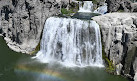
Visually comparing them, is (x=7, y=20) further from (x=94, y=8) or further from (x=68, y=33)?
(x=94, y=8)

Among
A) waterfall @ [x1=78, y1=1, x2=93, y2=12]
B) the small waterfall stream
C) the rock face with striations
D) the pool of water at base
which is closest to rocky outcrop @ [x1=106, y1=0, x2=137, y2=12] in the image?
the small waterfall stream

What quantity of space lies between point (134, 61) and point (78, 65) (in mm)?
5218

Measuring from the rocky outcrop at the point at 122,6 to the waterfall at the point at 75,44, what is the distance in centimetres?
548

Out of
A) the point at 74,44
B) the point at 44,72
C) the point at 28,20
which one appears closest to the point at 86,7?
the point at 28,20

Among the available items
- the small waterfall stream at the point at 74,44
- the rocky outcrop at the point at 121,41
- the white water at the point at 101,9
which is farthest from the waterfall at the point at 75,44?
the white water at the point at 101,9

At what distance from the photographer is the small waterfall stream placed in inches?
654

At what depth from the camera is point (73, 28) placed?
55.9 ft

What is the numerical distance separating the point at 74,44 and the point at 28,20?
6.15 meters

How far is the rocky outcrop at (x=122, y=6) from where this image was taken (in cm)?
1994

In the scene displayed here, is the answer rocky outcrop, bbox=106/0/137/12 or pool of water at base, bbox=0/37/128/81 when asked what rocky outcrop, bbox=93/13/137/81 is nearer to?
pool of water at base, bbox=0/37/128/81

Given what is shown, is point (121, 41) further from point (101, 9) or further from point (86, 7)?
point (86, 7)

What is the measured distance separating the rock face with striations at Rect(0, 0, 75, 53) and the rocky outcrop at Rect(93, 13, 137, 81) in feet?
20.6

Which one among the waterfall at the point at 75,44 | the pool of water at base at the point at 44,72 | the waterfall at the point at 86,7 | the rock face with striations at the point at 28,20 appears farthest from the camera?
the waterfall at the point at 86,7

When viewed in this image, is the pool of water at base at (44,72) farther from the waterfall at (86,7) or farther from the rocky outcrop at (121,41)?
the waterfall at (86,7)
